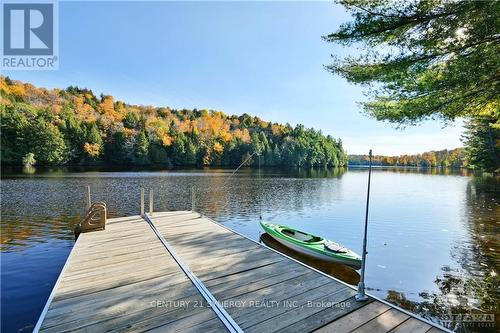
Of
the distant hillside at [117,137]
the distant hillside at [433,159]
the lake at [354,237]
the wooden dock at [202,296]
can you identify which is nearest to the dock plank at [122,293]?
the wooden dock at [202,296]

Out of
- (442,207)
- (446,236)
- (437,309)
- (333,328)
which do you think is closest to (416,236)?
(446,236)

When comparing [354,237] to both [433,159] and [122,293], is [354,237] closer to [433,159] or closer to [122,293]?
[122,293]

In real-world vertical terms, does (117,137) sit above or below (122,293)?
above

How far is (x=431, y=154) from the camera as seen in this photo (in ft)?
547

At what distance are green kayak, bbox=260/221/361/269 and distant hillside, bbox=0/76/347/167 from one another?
213 feet

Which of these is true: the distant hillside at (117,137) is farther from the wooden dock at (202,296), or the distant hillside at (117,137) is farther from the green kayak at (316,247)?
the wooden dock at (202,296)

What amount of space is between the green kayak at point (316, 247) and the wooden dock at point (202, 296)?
341 cm

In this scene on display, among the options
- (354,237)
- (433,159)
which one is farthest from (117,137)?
(433,159)

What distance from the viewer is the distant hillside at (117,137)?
2422 inches

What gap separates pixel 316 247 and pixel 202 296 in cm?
680

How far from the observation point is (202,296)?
528 centimetres

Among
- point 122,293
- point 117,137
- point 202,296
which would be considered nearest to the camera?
point 202,296

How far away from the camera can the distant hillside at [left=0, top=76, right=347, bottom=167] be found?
202 ft

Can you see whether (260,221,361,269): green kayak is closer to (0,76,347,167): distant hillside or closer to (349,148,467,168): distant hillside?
(0,76,347,167): distant hillside
